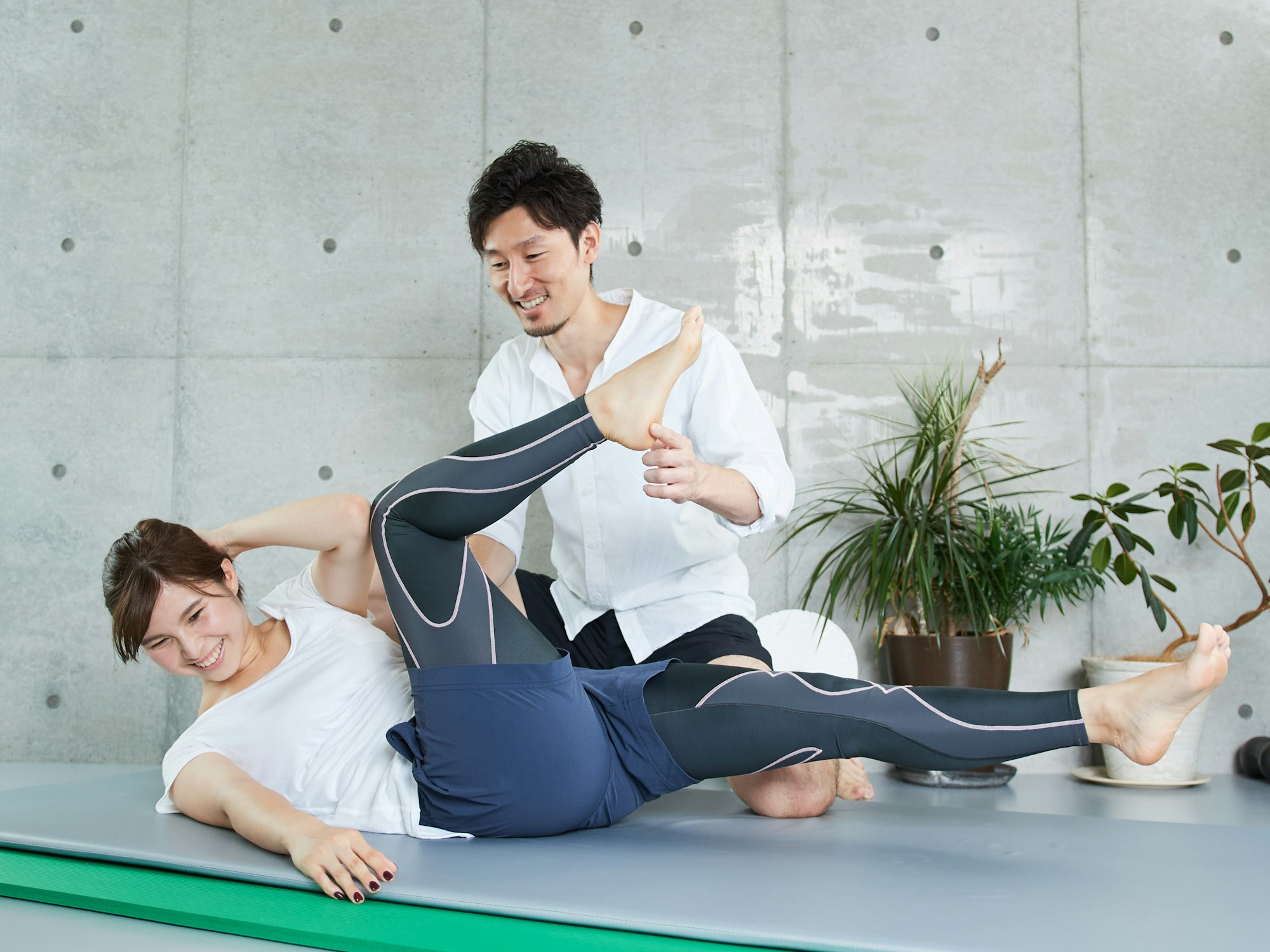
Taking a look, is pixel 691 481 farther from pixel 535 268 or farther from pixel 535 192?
pixel 535 192

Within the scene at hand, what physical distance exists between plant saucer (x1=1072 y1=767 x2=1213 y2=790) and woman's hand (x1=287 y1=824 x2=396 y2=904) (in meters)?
2.26

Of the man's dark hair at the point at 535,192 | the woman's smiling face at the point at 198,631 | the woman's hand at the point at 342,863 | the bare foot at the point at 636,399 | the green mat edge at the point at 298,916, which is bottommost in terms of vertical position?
the green mat edge at the point at 298,916

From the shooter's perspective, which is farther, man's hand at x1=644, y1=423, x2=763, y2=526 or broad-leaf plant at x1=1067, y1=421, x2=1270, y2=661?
broad-leaf plant at x1=1067, y1=421, x2=1270, y2=661

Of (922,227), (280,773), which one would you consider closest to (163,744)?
(280,773)

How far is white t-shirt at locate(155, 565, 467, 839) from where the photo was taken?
5.74ft

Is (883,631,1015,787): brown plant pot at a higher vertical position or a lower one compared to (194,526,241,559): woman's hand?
lower

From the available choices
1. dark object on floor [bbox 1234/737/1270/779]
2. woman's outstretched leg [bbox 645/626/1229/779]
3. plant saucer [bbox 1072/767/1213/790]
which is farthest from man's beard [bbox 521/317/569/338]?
dark object on floor [bbox 1234/737/1270/779]

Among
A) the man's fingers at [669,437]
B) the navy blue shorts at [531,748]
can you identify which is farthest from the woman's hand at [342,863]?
the man's fingers at [669,437]

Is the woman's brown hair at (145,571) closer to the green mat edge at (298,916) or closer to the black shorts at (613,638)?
the green mat edge at (298,916)

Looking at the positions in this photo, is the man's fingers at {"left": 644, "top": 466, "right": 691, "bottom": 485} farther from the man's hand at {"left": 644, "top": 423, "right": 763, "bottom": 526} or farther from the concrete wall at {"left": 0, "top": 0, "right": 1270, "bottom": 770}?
the concrete wall at {"left": 0, "top": 0, "right": 1270, "bottom": 770}

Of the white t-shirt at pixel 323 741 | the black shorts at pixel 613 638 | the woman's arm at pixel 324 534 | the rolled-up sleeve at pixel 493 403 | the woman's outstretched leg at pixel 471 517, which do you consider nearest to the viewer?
the woman's outstretched leg at pixel 471 517

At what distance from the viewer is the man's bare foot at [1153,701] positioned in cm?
141

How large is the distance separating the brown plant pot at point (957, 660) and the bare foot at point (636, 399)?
1539 millimetres

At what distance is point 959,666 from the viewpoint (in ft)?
9.14
